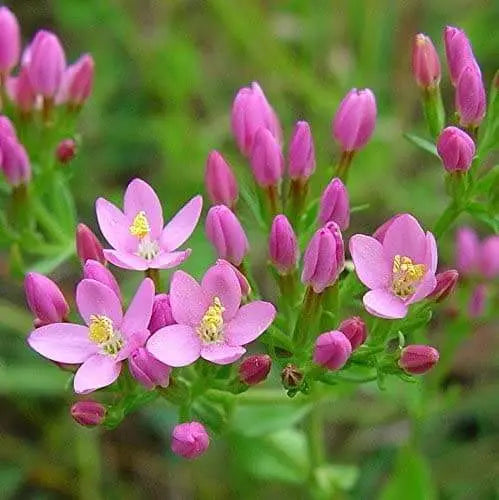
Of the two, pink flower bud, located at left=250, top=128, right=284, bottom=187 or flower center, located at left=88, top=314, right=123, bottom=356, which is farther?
pink flower bud, located at left=250, top=128, right=284, bottom=187

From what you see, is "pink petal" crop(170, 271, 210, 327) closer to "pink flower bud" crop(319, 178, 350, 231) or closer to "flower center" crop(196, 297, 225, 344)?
"flower center" crop(196, 297, 225, 344)

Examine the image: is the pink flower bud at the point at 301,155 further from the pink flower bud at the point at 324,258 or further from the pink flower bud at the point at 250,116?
the pink flower bud at the point at 324,258

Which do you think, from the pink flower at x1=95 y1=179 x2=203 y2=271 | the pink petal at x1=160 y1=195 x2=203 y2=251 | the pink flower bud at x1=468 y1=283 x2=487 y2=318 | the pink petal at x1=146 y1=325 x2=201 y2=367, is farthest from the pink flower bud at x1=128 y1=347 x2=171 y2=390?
the pink flower bud at x1=468 y1=283 x2=487 y2=318

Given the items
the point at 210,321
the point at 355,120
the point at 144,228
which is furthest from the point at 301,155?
the point at 210,321

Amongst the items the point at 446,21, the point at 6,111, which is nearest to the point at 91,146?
the point at 6,111

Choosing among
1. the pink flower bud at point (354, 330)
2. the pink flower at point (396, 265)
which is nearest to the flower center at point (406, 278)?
the pink flower at point (396, 265)
